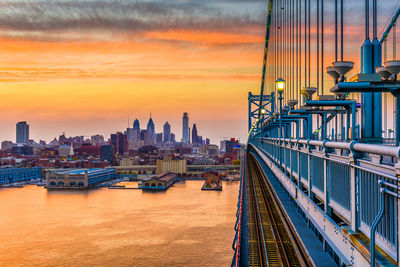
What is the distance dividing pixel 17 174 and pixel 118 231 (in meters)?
73.4

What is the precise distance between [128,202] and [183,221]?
67.4 feet

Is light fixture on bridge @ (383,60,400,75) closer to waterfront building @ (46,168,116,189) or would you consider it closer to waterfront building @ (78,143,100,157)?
waterfront building @ (46,168,116,189)

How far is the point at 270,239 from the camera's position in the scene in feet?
39.9

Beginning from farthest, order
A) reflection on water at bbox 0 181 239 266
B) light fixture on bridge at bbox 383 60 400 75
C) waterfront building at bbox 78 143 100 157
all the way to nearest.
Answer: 1. waterfront building at bbox 78 143 100 157
2. reflection on water at bbox 0 181 239 266
3. light fixture on bridge at bbox 383 60 400 75

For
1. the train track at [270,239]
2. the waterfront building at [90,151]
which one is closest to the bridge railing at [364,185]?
the train track at [270,239]

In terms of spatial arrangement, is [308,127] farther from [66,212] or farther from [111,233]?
[66,212]

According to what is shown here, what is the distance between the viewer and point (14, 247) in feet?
109

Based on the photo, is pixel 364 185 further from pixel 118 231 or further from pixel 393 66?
pixel 118 231

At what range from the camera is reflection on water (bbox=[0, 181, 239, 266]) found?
95.1 ft

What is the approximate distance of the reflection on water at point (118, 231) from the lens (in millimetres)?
29000

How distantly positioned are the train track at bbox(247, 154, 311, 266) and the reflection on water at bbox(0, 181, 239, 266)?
10.9 metres

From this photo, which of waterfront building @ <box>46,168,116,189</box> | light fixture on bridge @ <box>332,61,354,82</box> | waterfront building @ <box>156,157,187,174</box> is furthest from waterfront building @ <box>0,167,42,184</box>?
light fixture on bridge @ <box>332,61,354,82</box>

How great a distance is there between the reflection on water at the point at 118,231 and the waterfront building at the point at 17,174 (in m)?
33.6

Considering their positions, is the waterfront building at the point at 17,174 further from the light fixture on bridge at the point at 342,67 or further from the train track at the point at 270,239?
the light fixture on bridge at the point at 342,67
